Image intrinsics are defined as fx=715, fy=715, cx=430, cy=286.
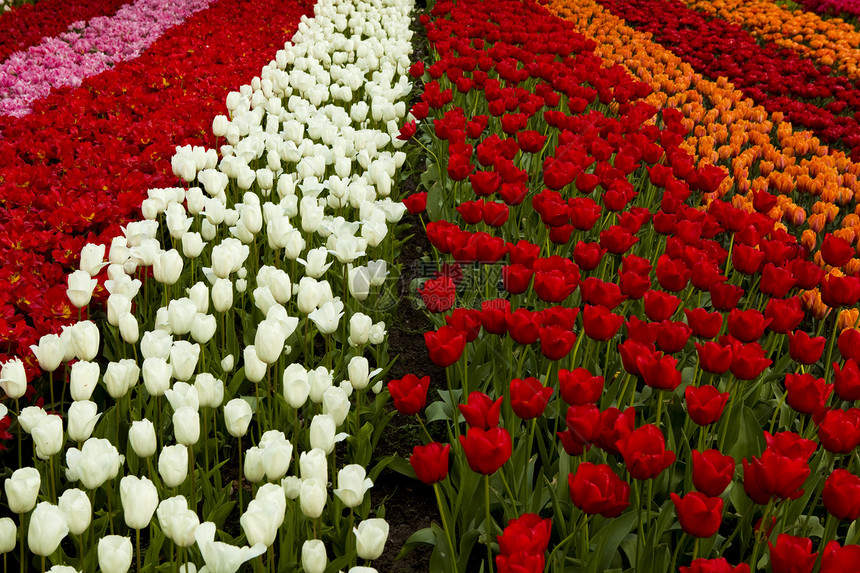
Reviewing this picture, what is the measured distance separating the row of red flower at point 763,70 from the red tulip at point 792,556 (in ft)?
13.5

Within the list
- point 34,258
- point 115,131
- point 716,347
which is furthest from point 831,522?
point 115,131

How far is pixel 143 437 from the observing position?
176 centimetres

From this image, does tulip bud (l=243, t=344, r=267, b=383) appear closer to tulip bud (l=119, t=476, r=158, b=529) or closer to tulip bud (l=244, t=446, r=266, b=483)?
tulip bud (l=244, t=446, r=266, b=483)

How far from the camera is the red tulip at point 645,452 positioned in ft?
5.15

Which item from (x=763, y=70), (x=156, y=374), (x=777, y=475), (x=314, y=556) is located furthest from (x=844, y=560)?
(x=763, y=70)

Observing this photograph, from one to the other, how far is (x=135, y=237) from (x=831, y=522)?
7.98ft

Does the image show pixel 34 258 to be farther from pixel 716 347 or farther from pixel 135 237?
pixel 716 347

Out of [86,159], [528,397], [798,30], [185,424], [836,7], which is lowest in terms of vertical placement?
[86,159]

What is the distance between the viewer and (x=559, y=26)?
7680 millimetres

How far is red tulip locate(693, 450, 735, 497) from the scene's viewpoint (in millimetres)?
1512

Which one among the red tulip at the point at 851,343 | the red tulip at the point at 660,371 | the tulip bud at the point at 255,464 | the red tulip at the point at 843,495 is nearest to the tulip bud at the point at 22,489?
the tulip bud at the point at 255,464

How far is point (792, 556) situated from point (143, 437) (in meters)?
1.46

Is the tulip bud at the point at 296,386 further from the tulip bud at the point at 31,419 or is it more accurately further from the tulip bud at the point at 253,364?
the tulip bud at the point at 31,419

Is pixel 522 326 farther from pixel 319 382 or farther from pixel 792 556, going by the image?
pixel 792 556
